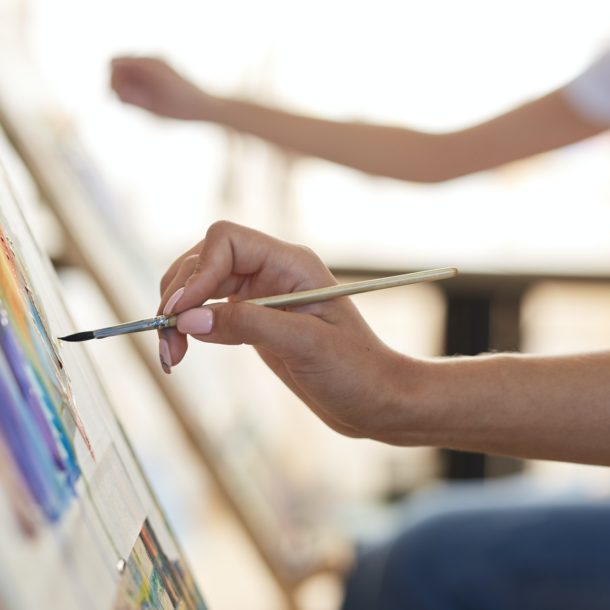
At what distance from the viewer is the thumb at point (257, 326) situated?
0.51 metres

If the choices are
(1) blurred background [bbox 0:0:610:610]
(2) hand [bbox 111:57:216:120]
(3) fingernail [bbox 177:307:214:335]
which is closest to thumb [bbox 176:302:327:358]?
(3) fingernail [bbox 177:307:214:335]

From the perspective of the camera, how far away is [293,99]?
227 cm

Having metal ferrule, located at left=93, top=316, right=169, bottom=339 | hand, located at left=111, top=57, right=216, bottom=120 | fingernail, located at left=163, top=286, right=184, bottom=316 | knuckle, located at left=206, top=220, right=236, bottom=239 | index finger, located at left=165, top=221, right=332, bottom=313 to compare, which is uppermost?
hand, located at left=111, top=57, right=216, bottom=120

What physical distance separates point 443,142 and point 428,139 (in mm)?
17

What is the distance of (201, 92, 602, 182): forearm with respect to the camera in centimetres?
102

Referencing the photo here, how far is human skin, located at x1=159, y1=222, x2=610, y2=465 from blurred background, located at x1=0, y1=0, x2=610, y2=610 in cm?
109

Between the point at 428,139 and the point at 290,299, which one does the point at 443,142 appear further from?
the point at 290,299

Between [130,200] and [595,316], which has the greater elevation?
[130,200]

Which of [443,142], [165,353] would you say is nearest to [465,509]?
[443,142]

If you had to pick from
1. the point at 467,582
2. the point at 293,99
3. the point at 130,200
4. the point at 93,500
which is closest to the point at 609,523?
the point at 467,582

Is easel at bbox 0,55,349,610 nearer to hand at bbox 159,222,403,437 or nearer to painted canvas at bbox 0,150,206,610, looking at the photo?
painted canvas at bbox 0,150,206,610

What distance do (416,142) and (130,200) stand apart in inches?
36.9

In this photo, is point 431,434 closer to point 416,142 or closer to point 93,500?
point 93,500

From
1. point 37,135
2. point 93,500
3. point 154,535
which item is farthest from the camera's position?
point 37,135
